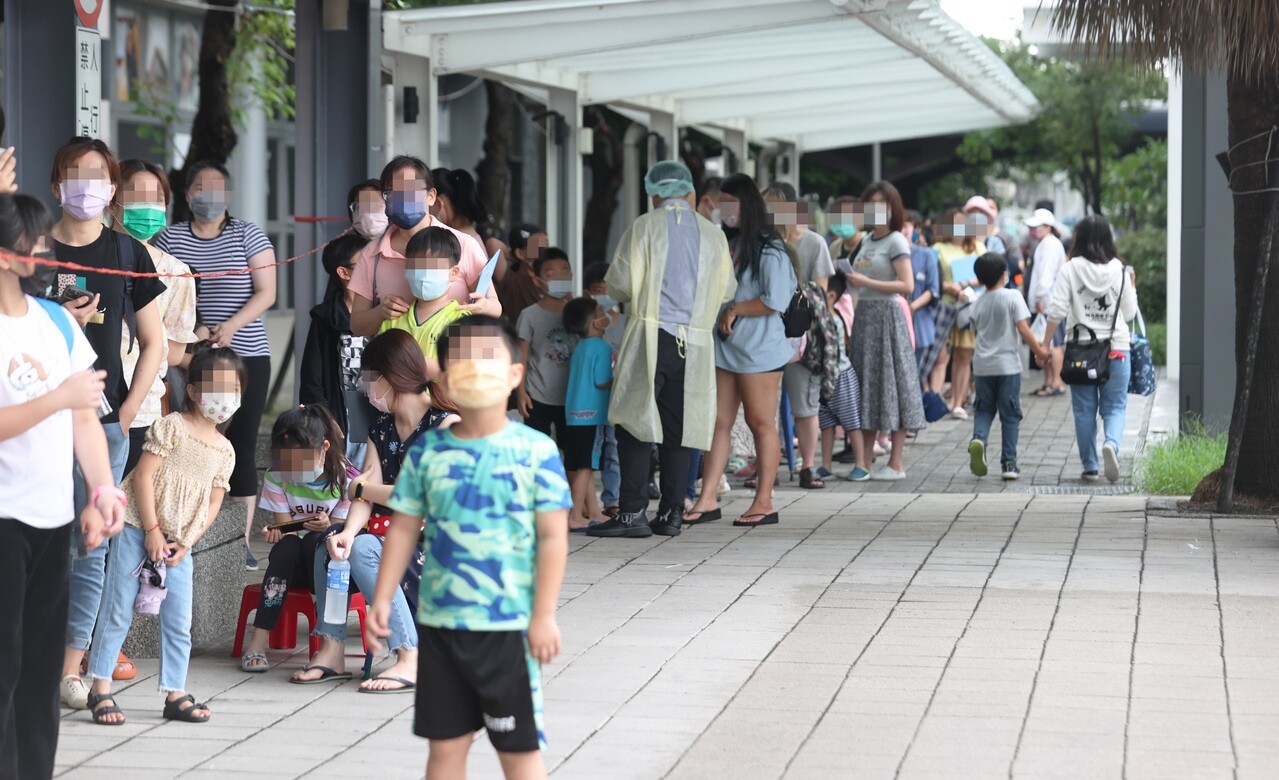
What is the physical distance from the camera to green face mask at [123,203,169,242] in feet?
21.2

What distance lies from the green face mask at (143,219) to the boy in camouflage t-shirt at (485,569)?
2902 millimetres

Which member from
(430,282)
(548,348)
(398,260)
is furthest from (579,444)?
(430,282)

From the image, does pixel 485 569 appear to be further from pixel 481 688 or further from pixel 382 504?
pixel 382 504

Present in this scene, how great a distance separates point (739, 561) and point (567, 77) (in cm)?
654

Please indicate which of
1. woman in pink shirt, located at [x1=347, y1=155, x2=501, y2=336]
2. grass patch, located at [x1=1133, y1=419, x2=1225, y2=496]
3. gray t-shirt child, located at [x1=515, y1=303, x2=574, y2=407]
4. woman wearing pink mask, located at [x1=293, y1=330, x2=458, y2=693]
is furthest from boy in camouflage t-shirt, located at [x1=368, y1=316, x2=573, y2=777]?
grass patch, located at [x1=1133, y1=419, x2=1225, y2=496]

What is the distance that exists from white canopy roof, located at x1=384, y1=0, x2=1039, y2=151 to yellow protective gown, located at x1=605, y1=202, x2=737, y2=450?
2.60 meters

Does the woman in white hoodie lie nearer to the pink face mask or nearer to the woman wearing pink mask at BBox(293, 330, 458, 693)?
the woman wearing pink mask at BBox(293, 330, 458, 693)

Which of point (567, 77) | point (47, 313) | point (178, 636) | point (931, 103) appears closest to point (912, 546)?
point (178, 636)

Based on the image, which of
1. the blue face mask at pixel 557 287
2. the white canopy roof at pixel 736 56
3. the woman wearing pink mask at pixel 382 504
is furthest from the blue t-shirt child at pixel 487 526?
the white canopy roof at pixel 736 56

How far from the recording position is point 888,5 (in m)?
11.0

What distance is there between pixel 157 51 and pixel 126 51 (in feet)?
2.15

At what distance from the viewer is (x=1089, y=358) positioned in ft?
36.9

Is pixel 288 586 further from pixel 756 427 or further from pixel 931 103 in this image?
pixel 931 103

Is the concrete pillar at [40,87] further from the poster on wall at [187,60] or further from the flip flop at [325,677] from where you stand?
the poster on wall at [187,60]
